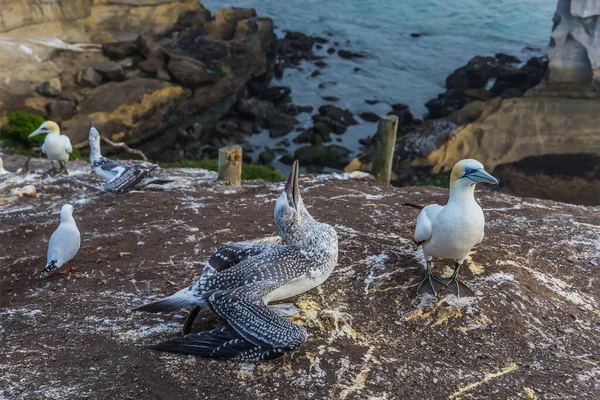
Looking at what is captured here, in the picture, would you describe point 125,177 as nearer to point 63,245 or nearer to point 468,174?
point 63,245

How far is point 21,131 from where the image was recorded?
1783cm

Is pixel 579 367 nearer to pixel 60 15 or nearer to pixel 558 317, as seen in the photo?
pixel 558 317

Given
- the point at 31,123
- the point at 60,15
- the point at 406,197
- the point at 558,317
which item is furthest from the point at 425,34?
the point at 558,317

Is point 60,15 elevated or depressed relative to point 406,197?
elevated

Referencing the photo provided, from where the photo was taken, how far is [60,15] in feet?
73.8

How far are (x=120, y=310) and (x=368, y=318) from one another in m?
2.24

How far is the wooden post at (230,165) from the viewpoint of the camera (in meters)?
9.29

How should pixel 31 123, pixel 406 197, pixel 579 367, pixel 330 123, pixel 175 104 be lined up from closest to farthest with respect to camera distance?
pixel 579 367, pixel 406 197, pixel 31 123, pixel 175 104, pixel 330 123

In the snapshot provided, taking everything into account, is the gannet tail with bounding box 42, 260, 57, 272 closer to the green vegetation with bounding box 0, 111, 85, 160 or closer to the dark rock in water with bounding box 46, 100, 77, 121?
the green vegetation with bounding box 0, 111, 85, 160

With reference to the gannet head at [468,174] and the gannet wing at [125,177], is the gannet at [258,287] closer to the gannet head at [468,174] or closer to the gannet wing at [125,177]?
the gannet head at [468,174]

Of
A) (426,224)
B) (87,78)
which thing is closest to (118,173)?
(426,224)

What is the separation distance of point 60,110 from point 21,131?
2144 millimetres

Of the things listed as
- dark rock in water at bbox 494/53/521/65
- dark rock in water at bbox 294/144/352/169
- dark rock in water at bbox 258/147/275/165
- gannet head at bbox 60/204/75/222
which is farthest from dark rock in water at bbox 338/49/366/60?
gannet head at bbox 60/204/75/222

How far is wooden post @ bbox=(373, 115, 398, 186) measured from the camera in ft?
33.6
